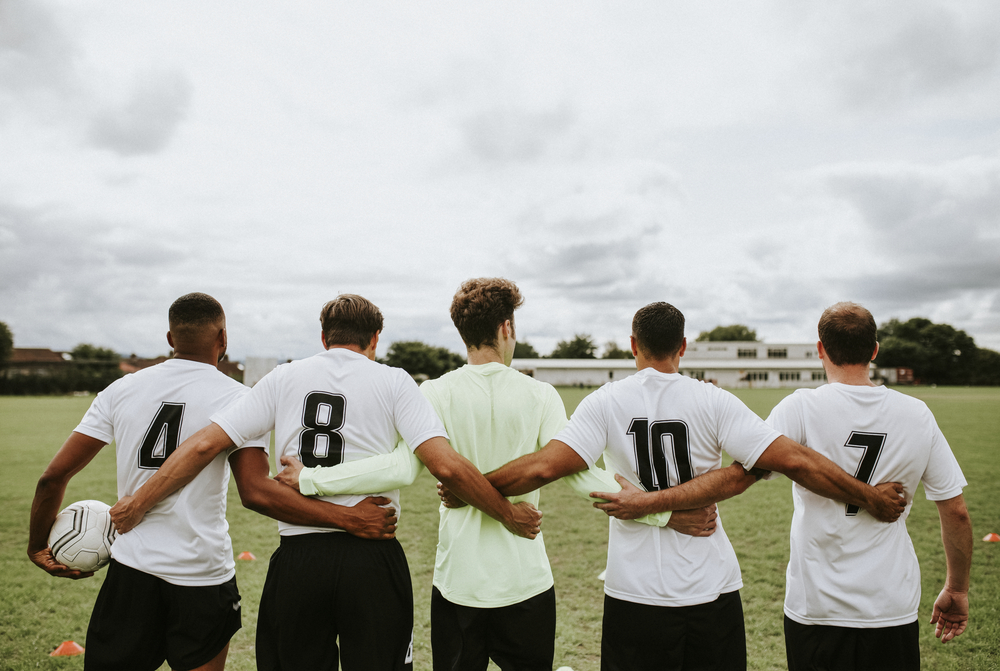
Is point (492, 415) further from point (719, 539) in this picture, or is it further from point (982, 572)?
point (982, 572)

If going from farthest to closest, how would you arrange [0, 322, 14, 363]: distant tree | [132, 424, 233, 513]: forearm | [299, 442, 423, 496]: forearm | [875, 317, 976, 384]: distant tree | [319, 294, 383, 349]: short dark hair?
[875, 317, 976, 384]: distant tree → [0, 322, 14, 363]: distant tree → [319, 294, 383, 349]: short dark hair → [132, 424, 233, 513]: forearm → [299, 442, 423, 496]: forearm

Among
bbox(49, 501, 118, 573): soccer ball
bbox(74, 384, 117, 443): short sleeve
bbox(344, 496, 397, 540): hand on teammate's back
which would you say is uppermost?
bbox(74, 384, 117, 443): short sleeve

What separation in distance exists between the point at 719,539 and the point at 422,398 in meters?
1.73

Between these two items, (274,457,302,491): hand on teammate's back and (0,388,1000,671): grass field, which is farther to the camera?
(0,388,1000,671): grass field

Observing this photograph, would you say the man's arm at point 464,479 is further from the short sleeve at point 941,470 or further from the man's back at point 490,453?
the short sleeve at point 941,470

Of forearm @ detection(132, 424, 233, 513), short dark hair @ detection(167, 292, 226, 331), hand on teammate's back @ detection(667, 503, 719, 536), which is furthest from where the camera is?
short dark hair @ detection(167, 292, 226, 331)

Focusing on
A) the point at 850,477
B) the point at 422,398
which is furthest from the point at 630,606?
the point at 422,398

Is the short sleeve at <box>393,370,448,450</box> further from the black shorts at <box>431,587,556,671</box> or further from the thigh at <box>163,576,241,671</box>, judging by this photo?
the thigh at <box>163,576,241,671</box>

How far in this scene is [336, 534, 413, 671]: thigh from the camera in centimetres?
282

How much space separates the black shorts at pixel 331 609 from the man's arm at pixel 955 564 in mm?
2899

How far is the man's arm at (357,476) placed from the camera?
9.22ft

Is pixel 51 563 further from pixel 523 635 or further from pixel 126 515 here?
pixel 523 635

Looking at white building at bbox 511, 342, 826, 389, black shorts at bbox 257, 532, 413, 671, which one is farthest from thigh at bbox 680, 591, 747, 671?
white building at bbox 511, 342, 826, 389

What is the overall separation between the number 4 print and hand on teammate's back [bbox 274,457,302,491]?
2866 mm
